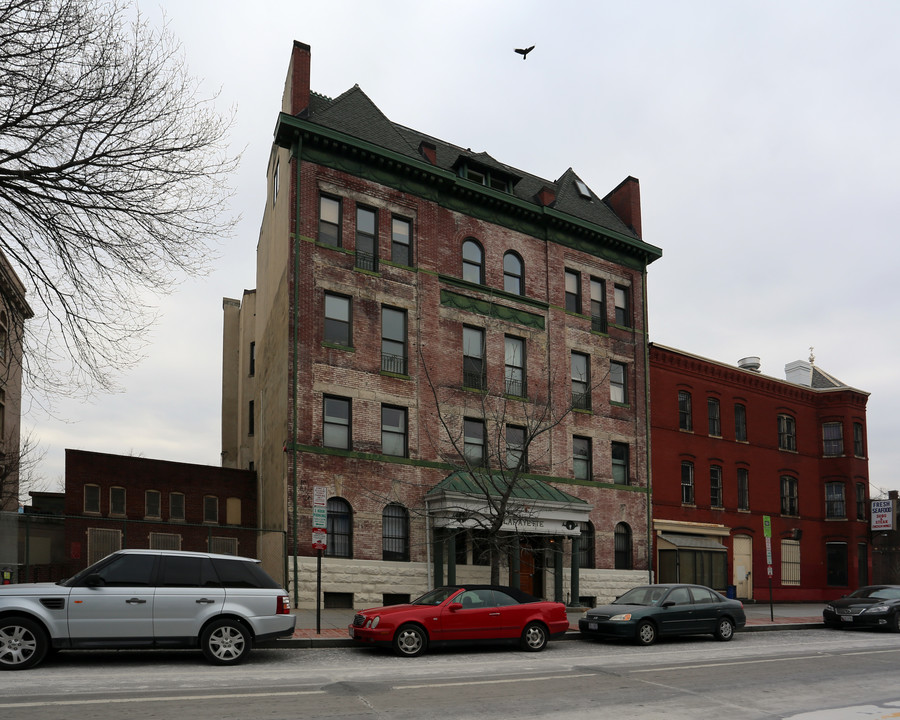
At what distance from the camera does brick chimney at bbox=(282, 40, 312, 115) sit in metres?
26.7

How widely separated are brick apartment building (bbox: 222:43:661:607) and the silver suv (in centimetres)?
837

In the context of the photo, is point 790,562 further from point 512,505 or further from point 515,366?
point 512,505

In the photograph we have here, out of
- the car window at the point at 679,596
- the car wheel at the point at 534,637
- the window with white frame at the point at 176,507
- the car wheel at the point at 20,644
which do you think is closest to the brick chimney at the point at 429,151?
the window with white frame at the point at 176,507

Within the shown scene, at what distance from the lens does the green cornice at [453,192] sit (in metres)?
25.6

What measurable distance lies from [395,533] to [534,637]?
9.10 metres

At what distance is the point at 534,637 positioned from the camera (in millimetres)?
17156

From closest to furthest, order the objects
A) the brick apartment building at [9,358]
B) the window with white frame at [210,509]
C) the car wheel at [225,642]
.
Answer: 1. the car wheel at [225,642]
2. the brick apartment building at [9,358]
3. the window with white frame at [210,509]

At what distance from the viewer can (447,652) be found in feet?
54.4

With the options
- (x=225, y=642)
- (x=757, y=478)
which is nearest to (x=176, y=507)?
(x=225, y=642)

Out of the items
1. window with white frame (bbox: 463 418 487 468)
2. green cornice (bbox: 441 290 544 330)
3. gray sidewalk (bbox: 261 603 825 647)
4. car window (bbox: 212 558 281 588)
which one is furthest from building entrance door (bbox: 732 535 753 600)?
car window (bbox: 212 558 281 588)

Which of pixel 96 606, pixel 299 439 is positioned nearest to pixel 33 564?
pixel 299 439

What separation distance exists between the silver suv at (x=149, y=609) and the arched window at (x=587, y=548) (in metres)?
17.2

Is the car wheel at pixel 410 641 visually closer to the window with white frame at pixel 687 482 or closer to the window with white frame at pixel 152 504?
the window with white frame at pixel 152 504

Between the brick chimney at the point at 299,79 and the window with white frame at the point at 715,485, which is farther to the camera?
the window with white frame at the point at 715,485
